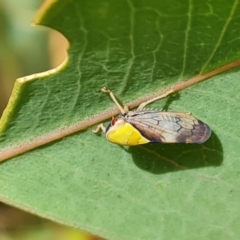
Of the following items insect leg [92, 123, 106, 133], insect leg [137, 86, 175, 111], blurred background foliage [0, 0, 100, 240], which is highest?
insect leg [137, 86, 175, 111]

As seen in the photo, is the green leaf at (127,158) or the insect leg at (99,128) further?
the insect leg at (99,128)

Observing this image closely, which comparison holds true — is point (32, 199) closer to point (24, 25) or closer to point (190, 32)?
point (190, 32)

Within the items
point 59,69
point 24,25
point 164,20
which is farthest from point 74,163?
point 24,25

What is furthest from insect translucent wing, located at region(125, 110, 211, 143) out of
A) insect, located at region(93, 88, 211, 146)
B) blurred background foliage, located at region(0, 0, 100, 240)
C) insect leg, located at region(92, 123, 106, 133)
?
blurred background foliage, located at region(0, 0, 100, 240)

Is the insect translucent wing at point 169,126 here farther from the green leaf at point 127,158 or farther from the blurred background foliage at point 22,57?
the blurred background foliage at point 22,57

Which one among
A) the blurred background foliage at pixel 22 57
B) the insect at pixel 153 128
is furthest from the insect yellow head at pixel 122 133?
the blurred background foliage at pixel 22 57

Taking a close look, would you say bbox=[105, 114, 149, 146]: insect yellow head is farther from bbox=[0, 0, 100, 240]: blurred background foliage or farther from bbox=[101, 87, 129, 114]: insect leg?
bbox=[0, 0, 100, 240]: blurred background foliage

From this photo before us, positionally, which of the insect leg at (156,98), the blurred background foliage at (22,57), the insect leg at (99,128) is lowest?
the blurred background foliage at (22,57)
